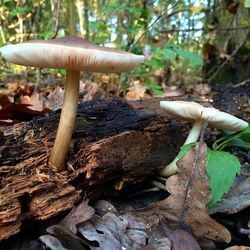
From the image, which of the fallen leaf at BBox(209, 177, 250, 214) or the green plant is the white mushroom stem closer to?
the green plant

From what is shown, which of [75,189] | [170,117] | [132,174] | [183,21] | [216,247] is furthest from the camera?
[183,21]

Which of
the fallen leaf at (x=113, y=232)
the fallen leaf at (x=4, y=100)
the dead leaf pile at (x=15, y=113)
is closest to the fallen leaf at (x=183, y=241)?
the fallen leaf at (x=113, y=232)

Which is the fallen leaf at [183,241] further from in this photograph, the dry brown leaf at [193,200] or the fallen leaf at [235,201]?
the fallen leaf at [235,201]

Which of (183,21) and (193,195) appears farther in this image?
(183,21)

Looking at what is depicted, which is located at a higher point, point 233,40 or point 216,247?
point 233,40

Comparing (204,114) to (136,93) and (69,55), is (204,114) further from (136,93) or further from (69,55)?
(136,93)

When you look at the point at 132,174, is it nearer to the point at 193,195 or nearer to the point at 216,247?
the point at 193,195

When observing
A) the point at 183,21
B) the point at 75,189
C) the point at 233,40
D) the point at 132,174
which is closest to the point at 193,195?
the point at 132,174

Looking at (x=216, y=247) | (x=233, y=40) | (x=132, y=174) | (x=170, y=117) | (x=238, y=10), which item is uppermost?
(x=238, y=10)
